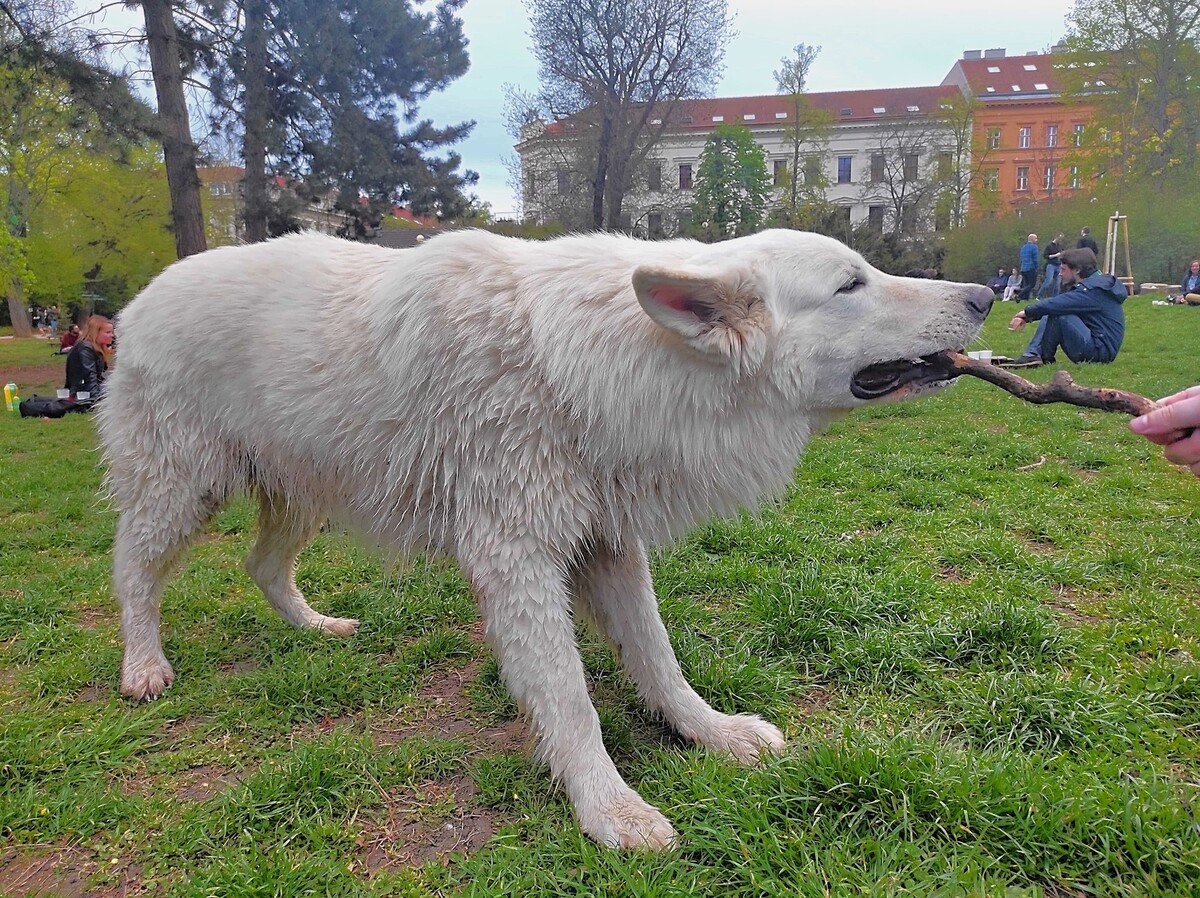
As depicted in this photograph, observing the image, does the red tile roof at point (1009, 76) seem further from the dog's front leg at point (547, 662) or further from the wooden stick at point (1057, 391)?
the dog's front leg at point (547, 662)

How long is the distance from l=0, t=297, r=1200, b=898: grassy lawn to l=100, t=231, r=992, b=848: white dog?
33 centimetres

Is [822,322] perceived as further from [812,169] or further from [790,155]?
[790,155]

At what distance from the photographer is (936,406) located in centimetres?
895

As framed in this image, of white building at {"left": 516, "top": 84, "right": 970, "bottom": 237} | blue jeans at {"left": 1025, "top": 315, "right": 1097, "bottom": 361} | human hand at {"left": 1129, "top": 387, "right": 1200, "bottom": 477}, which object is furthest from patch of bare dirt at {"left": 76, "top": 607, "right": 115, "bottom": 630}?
white building at {"left": 516, "top": 84, "right": 970, "bottom": 237}

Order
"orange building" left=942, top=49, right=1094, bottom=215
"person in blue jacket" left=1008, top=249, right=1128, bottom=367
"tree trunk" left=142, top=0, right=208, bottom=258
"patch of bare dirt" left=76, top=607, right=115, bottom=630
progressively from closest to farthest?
"patch of bare dirt" left=76, top=607, right=115, bottom=630 → "person in blue jacket" left=1008, top=249, right=1128, bottom=367 → "tree trunk" left=142, top=0, right=208, bottom=258 → "orange building" left=942, top=49, right=1094, bottom=215

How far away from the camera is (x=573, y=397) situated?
2492mm

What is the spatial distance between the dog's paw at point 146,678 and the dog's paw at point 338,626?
692mm

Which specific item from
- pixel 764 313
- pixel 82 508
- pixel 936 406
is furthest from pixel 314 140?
pixel 764 313

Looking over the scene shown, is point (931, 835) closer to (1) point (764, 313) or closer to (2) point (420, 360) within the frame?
(1) point (764, 313)

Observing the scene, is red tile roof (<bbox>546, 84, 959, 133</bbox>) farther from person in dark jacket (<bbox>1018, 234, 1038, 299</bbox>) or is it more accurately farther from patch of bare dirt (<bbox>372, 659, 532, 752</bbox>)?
patch of bare dirt (<bbox>372, 659, 532, 752</bbox>)

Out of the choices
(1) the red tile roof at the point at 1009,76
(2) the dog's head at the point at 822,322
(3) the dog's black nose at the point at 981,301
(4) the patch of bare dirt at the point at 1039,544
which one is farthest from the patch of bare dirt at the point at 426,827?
(1) the red tile roof at the point at 1009,76

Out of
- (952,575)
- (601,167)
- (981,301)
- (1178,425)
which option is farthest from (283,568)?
(601,167)

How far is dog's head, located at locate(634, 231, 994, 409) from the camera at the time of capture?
2.38 metres

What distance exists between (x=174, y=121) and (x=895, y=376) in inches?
484
